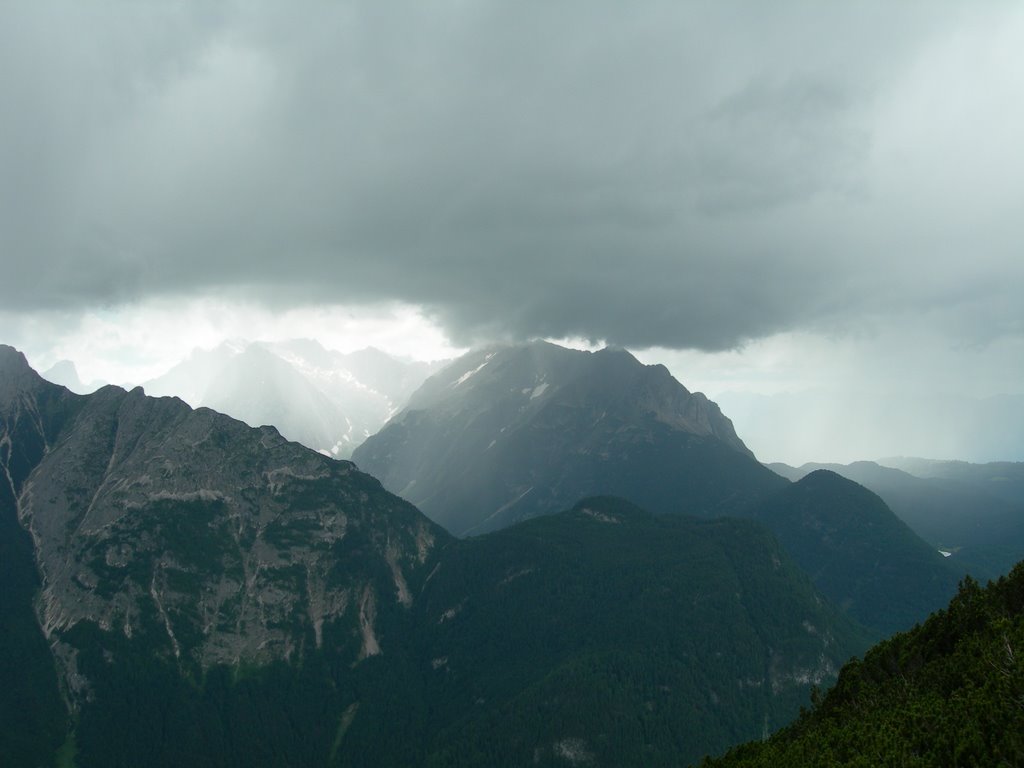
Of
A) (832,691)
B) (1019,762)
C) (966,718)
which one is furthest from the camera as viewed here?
(832,691)

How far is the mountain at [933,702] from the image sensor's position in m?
91.0

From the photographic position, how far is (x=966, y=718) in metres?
95.7

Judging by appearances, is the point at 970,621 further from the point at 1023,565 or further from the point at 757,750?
the point at 757,750

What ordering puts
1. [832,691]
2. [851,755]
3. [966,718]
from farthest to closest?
[832,691] → [851,755] → [966,718]

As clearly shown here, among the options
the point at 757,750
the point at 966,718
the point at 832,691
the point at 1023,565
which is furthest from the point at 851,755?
the point at 1023,565

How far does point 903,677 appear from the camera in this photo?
135 metres

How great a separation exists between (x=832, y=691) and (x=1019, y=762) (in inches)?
2903

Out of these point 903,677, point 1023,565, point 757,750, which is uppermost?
point 1023,565

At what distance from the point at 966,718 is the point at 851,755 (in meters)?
17.1

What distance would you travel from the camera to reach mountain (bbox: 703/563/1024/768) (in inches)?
3583

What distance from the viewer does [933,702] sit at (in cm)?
10875

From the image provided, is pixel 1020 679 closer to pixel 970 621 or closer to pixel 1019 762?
pixel 1019 762

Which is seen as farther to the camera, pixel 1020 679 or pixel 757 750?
pixel 757 750

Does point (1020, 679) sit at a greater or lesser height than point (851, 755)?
greater
